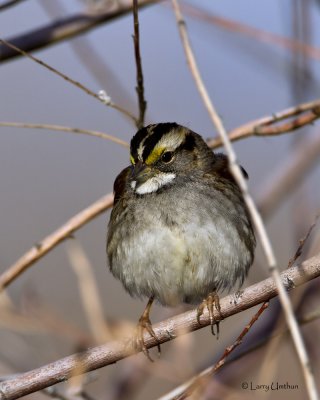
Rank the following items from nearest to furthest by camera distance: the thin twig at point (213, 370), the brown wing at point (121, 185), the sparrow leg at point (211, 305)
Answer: the thin twig at point (213, 370) < the sparrow leg at point (211, 305) < the brown wing at point (121, 185)

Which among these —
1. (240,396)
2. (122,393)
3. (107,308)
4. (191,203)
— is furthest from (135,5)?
(107,308)

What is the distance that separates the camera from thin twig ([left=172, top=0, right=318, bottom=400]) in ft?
7.32

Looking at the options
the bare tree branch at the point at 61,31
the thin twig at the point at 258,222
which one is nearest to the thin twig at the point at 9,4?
the bare tree branch at the point at 61,31

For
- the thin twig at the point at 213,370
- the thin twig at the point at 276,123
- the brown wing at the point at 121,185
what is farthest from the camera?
the brown wing at the point at 121,185

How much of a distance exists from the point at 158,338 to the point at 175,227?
0.81 metres

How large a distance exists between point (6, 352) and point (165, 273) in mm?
1196

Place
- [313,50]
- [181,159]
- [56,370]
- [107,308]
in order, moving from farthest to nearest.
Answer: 1. [107,308]
2. [181,159]
3. [313,50]
4. [56,370]

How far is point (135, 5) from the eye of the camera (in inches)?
137

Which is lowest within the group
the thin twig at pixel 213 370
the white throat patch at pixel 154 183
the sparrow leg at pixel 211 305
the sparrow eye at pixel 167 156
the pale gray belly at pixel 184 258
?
the thin twig at pixel 213 370

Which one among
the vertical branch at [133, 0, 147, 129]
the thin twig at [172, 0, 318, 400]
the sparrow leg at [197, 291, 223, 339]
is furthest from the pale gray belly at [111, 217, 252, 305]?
the thin twig at [172, 0, 318, 400]

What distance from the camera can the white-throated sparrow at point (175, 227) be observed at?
4086 mm

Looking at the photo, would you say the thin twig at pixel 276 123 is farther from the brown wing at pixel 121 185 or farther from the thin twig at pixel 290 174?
the brown wing at pixel 121 185

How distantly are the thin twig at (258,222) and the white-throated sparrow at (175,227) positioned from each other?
1443 mm

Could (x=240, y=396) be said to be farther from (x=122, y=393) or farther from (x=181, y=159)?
(x=181, y=159)
